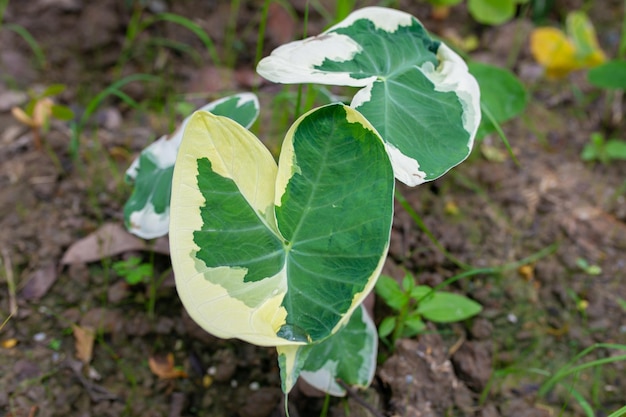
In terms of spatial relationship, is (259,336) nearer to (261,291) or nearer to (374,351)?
(261,291)

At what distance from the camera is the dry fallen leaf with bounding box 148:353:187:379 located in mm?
1210

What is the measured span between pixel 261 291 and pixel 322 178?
0.68 feet

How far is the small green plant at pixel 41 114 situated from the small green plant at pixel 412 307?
37.8 inches

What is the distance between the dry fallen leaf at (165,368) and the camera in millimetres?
1210

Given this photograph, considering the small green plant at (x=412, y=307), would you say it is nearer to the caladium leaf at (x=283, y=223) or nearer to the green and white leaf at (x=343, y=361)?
the green and white leaf at (x=343, y=361)

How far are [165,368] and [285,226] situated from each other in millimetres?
543

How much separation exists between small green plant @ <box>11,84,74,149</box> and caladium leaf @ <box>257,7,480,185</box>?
0.78m

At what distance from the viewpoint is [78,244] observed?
55.1 inches

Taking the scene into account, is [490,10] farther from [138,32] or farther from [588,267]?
[138,32]

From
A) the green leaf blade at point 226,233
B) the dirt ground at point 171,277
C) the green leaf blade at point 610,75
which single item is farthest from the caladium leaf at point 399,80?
the green leaf blade at point 610,75

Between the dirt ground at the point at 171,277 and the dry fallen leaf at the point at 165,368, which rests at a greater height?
the dirt ground at the point at 171,277

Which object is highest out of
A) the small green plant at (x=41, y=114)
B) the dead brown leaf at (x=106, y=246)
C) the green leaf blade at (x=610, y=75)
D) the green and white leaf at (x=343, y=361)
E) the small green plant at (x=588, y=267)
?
the green leaf blade at (x=610, y=75)

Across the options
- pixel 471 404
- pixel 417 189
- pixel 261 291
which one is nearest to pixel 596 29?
pixel 417 189

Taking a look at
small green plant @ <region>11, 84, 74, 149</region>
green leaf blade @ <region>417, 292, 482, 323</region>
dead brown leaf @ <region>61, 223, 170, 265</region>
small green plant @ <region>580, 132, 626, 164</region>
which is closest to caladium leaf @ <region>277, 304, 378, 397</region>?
green leaf blade @ <region>417, 292, 482, 323</region>
